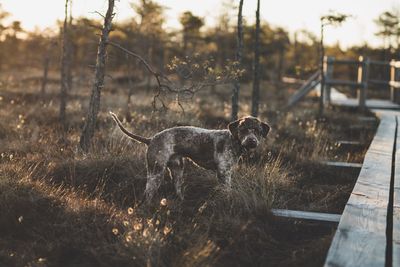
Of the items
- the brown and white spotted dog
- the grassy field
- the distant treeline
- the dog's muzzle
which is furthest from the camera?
the distant treeline

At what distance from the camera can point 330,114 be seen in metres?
15.6

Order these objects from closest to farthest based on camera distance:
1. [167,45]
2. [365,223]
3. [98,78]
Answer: [365,223]
[98,78]
[167,45]

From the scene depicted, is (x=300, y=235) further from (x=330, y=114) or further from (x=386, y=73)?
(x=386, y=73)

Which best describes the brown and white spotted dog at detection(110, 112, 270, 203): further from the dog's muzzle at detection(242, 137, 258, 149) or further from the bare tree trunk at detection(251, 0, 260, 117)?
the bare tree trunk at detection(251, 0, 260, 117)

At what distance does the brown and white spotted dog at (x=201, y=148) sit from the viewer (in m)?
5.68

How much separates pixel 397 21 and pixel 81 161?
118ft

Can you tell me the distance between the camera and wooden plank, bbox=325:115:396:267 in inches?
142

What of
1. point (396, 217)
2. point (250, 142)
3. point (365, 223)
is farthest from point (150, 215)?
point (396, 217)

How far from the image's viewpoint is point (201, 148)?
582cm

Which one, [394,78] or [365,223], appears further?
[394,78]

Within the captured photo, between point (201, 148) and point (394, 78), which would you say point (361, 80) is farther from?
point (201, 148)

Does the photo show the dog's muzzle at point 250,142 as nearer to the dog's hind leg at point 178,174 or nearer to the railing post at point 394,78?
the dog's hind leg at point 178,174

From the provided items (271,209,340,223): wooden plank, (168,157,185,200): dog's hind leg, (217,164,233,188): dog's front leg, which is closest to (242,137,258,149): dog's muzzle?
(217,164,233,188): dog's front leg

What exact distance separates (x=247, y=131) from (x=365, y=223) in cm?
177
